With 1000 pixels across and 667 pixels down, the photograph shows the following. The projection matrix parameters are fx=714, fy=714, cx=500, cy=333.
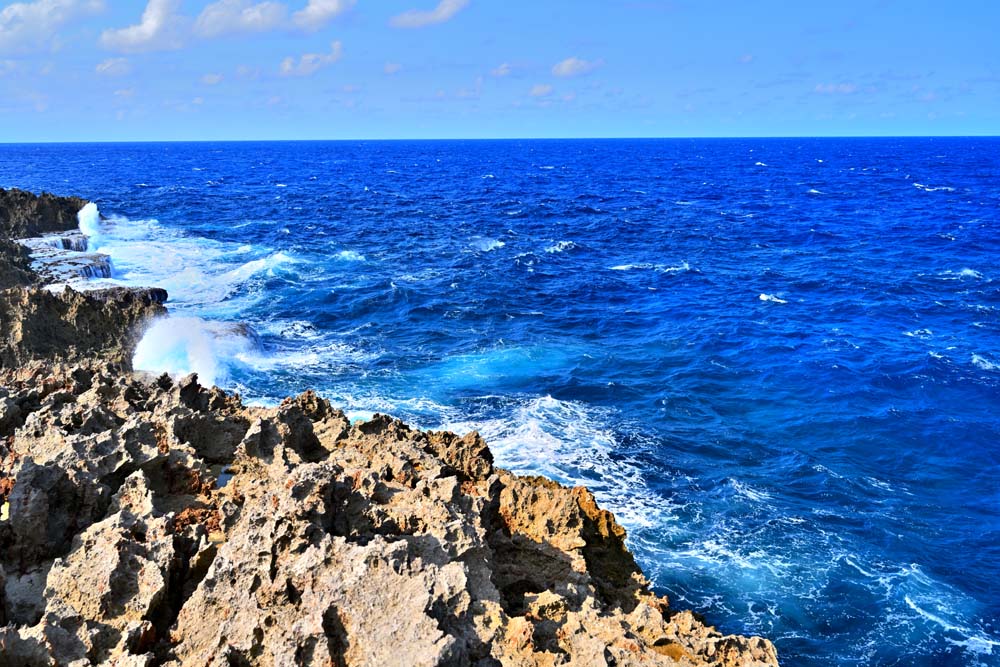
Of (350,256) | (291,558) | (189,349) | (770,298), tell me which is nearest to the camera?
(291,558)

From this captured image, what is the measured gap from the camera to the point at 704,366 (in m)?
37.9

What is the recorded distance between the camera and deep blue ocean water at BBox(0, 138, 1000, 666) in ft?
69.2

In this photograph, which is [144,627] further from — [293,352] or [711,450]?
[293,352]

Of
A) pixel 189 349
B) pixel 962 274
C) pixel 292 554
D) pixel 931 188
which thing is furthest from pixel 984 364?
pixel 931 188

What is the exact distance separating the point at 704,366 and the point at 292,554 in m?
30.9

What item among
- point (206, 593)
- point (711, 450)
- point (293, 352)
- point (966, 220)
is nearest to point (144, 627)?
point (206, 593)

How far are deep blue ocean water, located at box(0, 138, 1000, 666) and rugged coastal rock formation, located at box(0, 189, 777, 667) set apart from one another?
808 cm

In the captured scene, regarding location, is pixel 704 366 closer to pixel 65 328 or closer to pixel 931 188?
pixel 65 328

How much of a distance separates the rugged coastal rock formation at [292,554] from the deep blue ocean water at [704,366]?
808cm

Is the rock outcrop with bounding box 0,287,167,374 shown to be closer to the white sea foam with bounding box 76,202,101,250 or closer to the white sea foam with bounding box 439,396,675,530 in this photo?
the white sea foam with bounding box 439,396,675,530

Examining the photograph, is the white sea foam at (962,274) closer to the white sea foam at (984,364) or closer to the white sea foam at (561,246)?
the white sea foam at (984,364)

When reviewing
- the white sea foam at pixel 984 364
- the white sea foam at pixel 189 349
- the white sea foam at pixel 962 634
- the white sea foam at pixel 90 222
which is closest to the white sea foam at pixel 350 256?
the white sea foam at pixel 90 222

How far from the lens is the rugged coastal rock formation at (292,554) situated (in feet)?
31.0

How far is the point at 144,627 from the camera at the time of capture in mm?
9883
